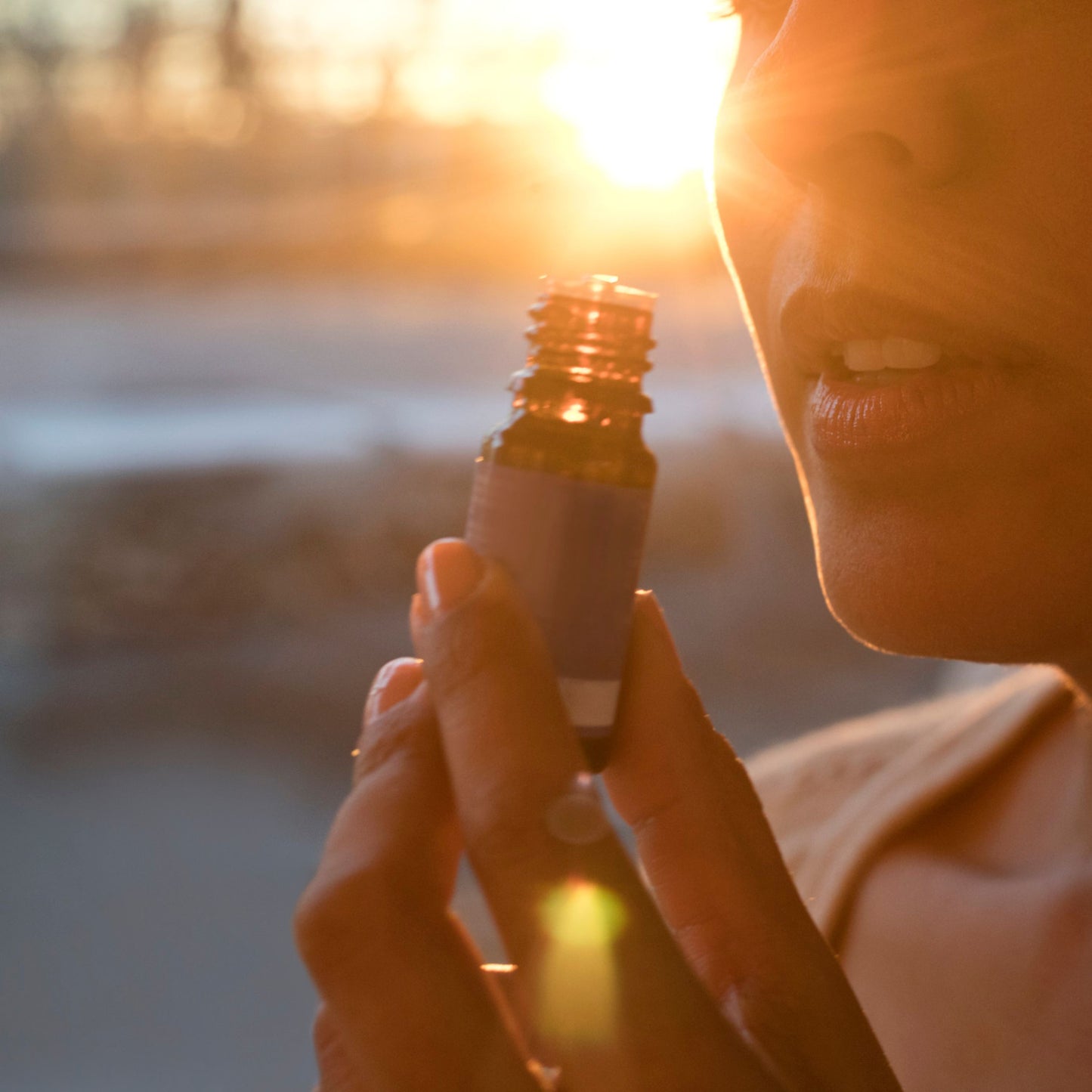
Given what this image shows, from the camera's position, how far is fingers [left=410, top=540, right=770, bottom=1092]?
42 cm

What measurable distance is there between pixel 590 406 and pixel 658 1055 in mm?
244

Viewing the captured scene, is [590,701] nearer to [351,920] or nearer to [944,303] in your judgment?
[351,920]

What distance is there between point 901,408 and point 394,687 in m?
0.27

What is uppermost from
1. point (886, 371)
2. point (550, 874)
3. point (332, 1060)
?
point (886, 371)

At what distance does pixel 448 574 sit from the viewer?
48 centimetres

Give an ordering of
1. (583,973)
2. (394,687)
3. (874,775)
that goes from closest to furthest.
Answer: (583,973) → (394,687) → (874,775)

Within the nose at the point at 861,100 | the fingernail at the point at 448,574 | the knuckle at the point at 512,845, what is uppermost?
the nose at the point at 861,100

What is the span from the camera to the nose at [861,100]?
0.53m

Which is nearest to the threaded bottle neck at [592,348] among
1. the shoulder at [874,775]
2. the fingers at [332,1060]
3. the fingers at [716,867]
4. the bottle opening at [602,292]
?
the bottle opening at [602,292]

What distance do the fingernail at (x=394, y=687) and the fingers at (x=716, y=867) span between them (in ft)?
0.31

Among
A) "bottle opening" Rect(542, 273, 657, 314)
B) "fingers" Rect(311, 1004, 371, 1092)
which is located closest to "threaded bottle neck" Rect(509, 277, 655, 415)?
"bottle opening" Rect(542, 273, 657, 314)

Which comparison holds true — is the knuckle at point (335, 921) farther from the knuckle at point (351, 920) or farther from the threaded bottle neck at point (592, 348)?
the threaded bottle neck at point (592, 348)

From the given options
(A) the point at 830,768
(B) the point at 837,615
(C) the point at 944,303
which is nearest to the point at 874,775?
(A) the point at 830,768

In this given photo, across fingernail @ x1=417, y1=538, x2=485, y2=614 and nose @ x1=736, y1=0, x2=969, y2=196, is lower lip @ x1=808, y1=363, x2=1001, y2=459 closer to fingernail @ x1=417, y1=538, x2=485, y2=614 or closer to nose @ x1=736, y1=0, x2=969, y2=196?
nose @ x1=736, y1=0, x2=969, y2=196
